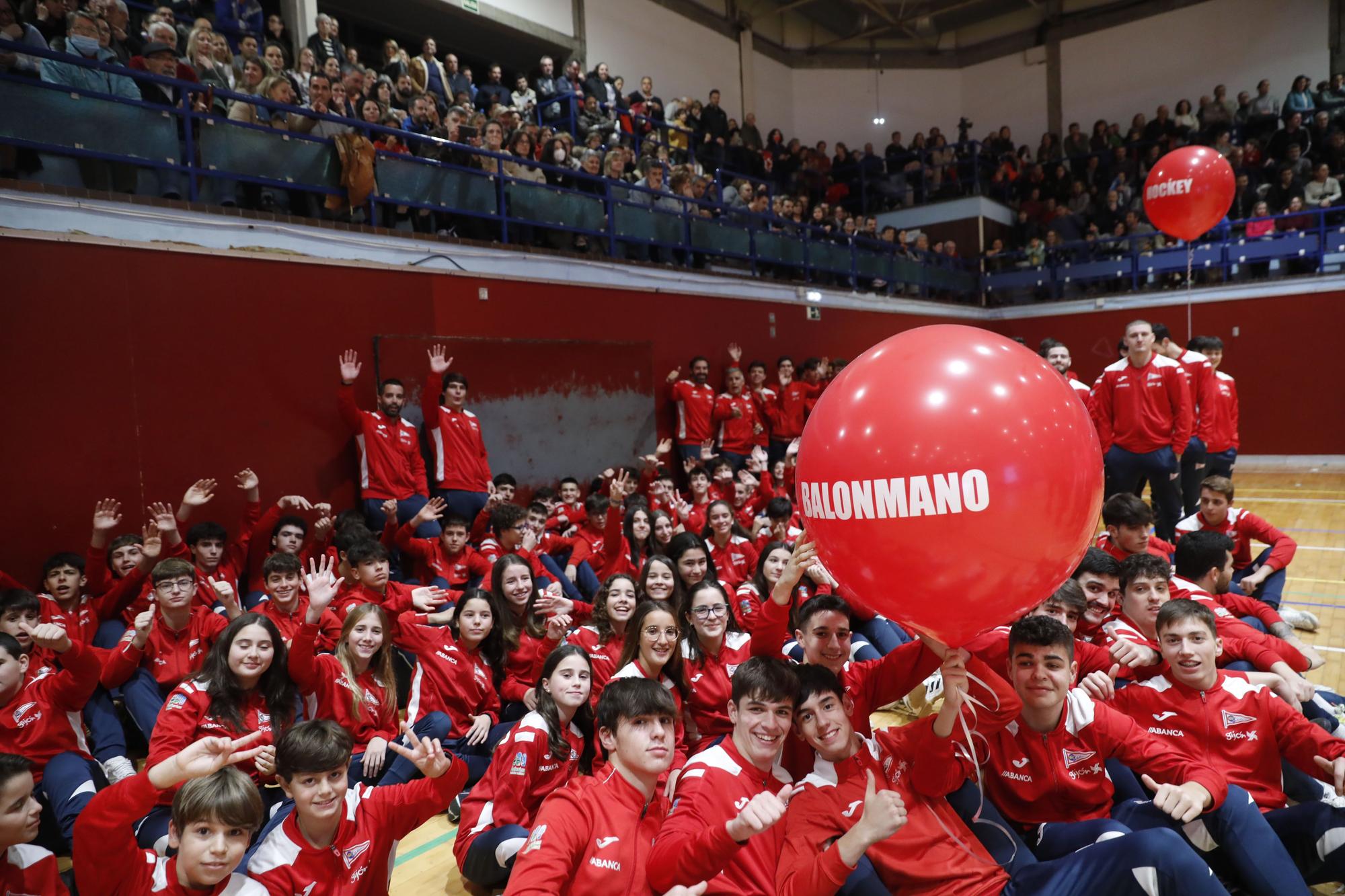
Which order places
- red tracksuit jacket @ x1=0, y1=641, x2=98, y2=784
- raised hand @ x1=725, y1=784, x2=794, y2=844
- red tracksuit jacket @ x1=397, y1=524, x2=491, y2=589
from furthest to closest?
Answer: red tracksuit jacket @ x1=397, y1=524, x2=491, y2=589 → red tracksuit jacket @ x1=0, y1=641, x2=98, y2=784 → raised hand @ x1=725, y1=784, x2=794, y2=844

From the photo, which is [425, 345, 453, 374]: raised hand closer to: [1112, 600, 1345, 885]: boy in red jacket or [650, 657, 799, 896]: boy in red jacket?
[650, 657, 799, 896]: boy in red jacket

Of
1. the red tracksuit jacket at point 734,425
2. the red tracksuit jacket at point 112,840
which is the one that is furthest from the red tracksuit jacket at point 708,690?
the red tracksuit jacket at point 734,425

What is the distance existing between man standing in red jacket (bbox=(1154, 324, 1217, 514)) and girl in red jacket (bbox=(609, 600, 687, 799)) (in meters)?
4.59

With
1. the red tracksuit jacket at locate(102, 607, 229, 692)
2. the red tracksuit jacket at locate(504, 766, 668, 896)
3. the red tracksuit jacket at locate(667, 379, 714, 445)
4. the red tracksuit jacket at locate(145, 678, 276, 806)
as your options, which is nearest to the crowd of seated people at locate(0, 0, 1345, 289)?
the red tracksuit jacket at locate(667, 379, 714, 445)

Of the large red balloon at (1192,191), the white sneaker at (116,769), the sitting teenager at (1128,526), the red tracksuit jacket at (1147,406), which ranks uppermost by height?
the large red balloon at (1192,191)

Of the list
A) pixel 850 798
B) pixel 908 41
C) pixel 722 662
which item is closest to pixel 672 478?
pixel 722 662

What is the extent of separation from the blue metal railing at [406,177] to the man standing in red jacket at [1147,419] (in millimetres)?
5064

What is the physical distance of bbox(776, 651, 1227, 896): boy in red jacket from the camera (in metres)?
2.04

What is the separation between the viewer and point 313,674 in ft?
10.9

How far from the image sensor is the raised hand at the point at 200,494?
511cm

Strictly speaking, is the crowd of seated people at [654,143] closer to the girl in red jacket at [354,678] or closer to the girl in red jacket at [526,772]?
the girl in red jacket at [354,678]

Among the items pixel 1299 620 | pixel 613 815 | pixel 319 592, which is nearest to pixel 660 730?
pixel 613 815

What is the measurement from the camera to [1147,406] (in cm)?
588

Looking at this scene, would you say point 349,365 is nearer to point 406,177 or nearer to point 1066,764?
point 406,177
